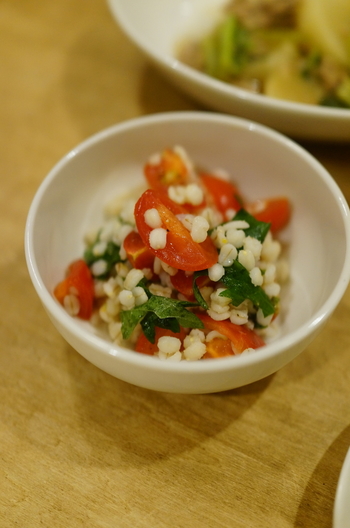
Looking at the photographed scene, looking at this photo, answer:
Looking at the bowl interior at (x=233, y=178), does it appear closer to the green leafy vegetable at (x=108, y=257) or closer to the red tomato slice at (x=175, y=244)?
the green leafy vegetable at (x=108, y=257)

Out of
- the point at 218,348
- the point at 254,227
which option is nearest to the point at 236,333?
the point at 218,348

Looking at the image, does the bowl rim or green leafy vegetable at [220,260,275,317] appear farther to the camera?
the bowl rim

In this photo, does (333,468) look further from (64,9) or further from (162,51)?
(64,9)

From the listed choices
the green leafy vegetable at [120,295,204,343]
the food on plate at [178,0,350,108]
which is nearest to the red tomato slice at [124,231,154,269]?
the green leafy vegetable at [120,295,204,343]

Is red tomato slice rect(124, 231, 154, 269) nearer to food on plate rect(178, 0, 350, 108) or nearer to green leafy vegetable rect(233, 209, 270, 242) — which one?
green leafy vegetable rect(233, 209, 270, 242)

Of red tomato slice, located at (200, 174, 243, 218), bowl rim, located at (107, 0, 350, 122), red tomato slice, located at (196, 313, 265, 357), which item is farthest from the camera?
bowl rim, located at (107, 0, 350, 122)

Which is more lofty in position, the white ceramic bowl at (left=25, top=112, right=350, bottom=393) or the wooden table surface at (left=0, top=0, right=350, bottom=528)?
the white ceramic bowl at (left=25, top=112, right=350, bottom=393)
